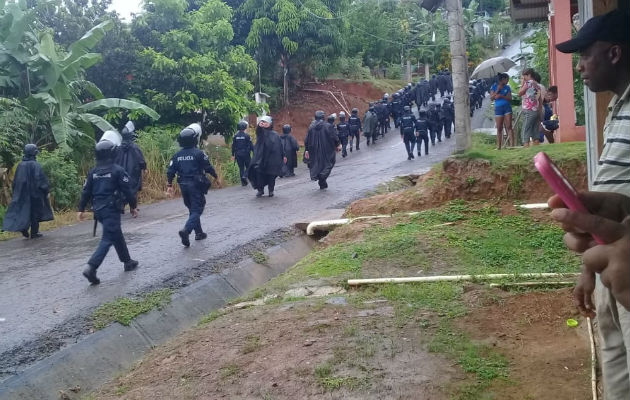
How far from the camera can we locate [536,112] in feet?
45.9

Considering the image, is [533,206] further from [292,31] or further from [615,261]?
[292,31]

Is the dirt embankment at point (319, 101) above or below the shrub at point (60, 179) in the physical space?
above

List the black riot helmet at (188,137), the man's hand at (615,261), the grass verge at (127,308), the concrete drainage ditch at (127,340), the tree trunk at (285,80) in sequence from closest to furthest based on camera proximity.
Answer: the man's hand at (615,261), the concrete drainage ditch at (127,340), the grass verge at (127,308), the black riot helmet at (188,137), the tree trunk at (285,80)

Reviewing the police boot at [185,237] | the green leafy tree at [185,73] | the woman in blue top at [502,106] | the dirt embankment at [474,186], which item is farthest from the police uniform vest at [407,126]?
the police boot at [185,237]

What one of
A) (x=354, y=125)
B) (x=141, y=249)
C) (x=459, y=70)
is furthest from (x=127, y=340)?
(x=354, y=125)

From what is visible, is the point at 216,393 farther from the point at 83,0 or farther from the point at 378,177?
the point at 83,0

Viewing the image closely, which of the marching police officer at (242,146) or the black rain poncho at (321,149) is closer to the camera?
the black rain poncho at (321,149)

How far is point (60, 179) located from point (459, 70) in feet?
30.0

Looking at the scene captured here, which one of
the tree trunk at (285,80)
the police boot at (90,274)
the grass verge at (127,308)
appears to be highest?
the tree trunk at (285,80)

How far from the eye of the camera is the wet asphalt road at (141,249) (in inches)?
304

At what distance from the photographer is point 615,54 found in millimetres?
2611

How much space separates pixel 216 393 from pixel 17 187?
893 centimetres

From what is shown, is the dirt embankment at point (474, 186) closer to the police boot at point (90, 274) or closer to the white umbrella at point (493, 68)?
the police boot at point (90, 274)

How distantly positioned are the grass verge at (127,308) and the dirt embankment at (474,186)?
4180mm
